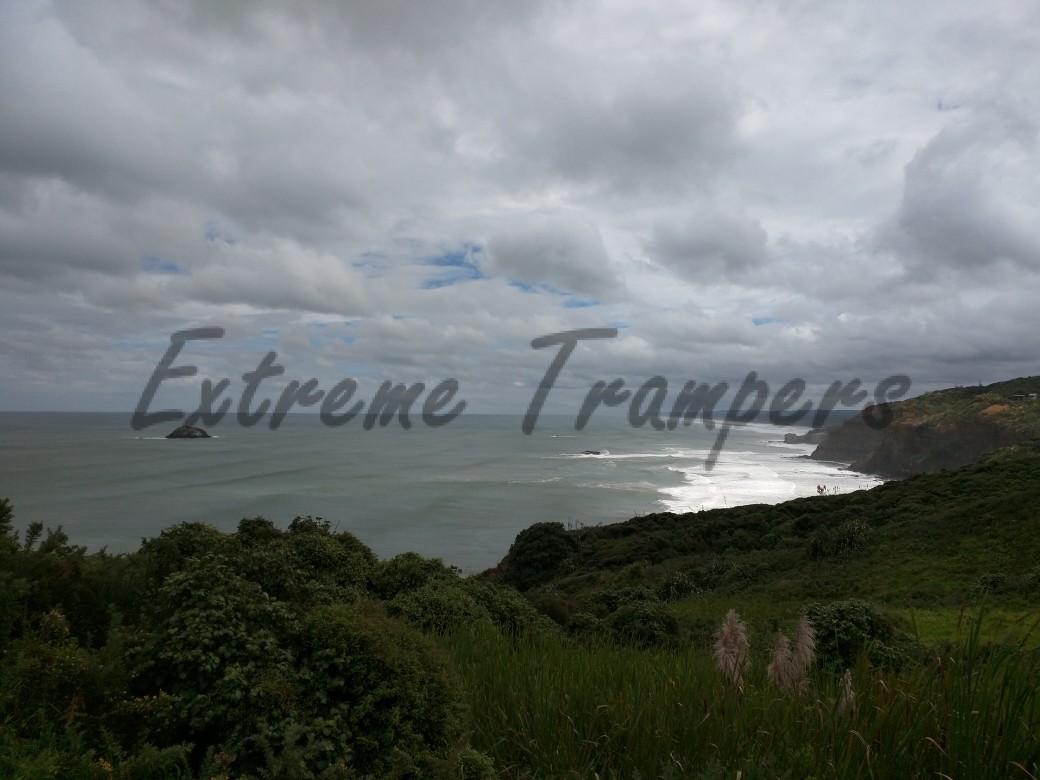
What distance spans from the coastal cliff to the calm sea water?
6262mm

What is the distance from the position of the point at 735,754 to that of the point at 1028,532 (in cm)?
2354

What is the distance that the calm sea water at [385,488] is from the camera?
4444 centimetres

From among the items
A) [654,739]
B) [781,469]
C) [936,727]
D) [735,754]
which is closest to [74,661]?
[654,739]

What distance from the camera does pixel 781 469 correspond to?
89562 millimetres

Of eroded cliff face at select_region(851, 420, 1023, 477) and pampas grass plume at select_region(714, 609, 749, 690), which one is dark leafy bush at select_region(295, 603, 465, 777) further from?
eroded cliff face at select_region(851, 420, 1023, 477)

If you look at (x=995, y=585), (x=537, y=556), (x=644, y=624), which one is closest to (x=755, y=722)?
(x=644, y=624)

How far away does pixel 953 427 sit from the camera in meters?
75.6

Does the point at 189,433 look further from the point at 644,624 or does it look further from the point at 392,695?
the point at 392,695

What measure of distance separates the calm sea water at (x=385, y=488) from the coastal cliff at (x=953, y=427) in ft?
20.5

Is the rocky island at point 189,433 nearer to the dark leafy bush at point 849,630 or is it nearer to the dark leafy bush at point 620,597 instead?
the dark leafy bush at point 620,597

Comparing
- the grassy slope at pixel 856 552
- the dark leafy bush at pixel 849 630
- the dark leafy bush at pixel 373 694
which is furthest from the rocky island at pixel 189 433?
the dark leafy bush at pixel 373 694

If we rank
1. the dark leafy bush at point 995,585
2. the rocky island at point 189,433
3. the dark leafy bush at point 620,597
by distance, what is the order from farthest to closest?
the rocky island at point 189,433 < the dark leafy bush at point 620,597 < the dark leafy bush at point 995,585

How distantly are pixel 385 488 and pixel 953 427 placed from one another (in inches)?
2549

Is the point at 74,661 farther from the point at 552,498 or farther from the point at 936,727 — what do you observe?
the point at 552,498
